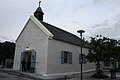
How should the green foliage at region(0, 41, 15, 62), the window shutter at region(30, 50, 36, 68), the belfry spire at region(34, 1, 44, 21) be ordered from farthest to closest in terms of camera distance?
1. the green foliage at region(0, 41, 15, 62)
2. the belfry spire at region(34, 1, 44, 21)
3. the window shutter at region(30, 50, 36, 68)

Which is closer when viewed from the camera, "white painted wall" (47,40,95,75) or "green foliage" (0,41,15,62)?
"white painted wall" (47,40,95,75)

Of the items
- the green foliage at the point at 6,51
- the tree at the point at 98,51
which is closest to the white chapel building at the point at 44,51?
the tree at the point at 98,51

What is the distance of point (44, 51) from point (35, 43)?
1884 millimetres

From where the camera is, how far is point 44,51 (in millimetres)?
16328

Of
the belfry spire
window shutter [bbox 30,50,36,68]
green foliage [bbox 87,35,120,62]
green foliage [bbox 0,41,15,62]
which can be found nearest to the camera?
green foliage [bbox 87,35,120,62]

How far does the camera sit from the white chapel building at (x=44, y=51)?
642 inches

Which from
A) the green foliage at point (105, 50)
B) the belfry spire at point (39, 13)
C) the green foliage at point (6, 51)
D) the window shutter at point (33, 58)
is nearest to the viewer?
the green foliage at point (105, 50)

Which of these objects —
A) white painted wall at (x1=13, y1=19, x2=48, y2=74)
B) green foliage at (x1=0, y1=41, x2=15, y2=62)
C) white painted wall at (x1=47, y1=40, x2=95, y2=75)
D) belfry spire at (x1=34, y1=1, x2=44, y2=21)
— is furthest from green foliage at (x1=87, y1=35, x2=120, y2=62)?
green foliage at (x1=0, y1=41, x2=15, y2=62)

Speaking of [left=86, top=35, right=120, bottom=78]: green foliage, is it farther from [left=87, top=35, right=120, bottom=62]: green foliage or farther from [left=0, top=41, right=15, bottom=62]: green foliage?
[left=0, top=41, right=15, bottom=62]: green foliage

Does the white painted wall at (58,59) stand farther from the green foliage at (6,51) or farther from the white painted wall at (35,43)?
the green foliage at (6,51)

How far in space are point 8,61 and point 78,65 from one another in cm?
947

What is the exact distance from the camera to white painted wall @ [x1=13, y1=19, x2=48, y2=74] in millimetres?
16303

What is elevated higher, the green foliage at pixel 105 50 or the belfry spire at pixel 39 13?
the belfry spire at pixel 39 13

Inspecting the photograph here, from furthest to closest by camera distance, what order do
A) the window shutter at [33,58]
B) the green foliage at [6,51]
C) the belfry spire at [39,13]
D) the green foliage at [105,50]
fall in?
1. the green foliage at [6,51]
2. the belfry spire at [39,13]
3. the window shutter at [33,58]
4. the green foliage at [105,50]
